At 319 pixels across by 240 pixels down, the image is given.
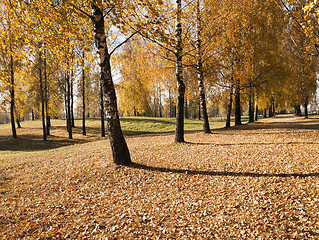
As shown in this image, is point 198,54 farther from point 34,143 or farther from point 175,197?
point 34,143

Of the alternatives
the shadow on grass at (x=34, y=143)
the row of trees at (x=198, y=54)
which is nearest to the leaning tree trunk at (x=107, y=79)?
the row of trees at (x=198, y=54)

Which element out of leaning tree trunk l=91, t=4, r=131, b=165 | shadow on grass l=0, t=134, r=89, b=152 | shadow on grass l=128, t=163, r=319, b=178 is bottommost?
shadow on grass l=0, t=134, r=89, b=152

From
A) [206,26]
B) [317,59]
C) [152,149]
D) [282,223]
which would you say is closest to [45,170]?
[152,149]

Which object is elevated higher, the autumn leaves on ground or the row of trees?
the row of trees

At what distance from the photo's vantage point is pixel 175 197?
5.35 metres

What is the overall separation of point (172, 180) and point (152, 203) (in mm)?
1349

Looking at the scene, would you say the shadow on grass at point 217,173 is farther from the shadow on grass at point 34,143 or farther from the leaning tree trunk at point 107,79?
the shadow on grass at point 34,143

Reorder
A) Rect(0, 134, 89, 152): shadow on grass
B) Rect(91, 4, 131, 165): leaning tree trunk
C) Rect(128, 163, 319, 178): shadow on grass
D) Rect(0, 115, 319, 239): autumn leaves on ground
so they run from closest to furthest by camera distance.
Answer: Rect(0, 115, 319, 239): autumn leaves on ground < Rect(128, 163, 319, 178): shadow on grass < Rect(91, 4, 131, 165): leaning tree trunk < Rect(0, 134, 89, 152): shadow on grass

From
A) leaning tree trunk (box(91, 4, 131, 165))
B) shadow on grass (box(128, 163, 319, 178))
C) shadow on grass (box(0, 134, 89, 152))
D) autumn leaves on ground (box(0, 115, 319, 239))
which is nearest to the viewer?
autumn leaves on ground (box(0, 115, 319, 239))

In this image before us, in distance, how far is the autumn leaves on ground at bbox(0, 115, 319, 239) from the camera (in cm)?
408

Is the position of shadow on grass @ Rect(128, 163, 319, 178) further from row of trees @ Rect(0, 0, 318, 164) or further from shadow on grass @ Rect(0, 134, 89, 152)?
shadow on grass @ Rect(0, 134, 89, 152)

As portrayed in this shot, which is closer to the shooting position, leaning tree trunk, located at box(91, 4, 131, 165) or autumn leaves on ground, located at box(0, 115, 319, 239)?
autumn leaves on ground, located at box(0, 115, 319, 239)

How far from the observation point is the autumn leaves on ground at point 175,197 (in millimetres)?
4078

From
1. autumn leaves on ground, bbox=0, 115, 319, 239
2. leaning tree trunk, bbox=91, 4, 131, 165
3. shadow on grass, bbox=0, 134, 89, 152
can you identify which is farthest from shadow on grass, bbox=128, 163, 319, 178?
shadow on grass, bbox=0, 134, 89, 152
